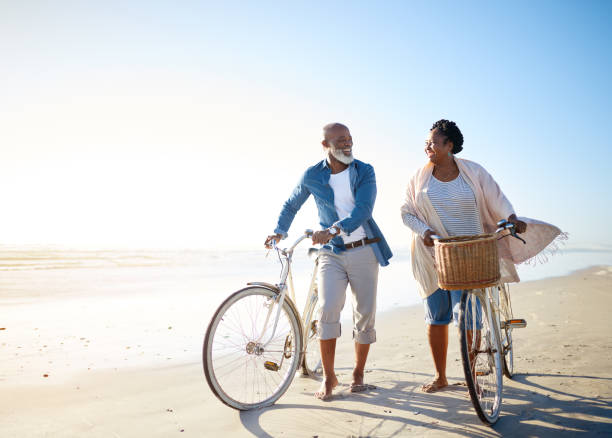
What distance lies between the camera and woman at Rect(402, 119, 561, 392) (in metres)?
3.30

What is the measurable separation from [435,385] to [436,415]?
59 cm

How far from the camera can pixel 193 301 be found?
8055 millimetres

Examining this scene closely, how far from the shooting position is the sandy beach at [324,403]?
2729 mm

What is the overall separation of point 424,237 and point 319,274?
93 centimetres

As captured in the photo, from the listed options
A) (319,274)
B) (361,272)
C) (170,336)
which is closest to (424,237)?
(361,272)

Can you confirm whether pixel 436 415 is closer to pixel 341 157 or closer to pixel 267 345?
pixel 267 345

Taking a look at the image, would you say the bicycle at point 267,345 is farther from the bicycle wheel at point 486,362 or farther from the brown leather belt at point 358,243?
the bicycle wheel at point 486,362

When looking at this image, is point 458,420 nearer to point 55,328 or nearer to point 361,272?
point 361,272

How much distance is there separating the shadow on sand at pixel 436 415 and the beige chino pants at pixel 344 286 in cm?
51

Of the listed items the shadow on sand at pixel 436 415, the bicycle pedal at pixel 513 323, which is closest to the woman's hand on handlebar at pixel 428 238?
the bicycle pedal at pixel 513 323

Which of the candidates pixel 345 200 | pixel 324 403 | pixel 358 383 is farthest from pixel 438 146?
pixel 324 403

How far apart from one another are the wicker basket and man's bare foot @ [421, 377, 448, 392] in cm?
127

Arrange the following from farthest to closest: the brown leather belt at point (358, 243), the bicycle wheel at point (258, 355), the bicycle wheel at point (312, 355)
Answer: the bicycle wheel at point (312, 355)
the brown leather belt at point (358, 243)
the bicycle wheel at point (258, 355)

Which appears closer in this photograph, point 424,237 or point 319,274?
point 424,237
